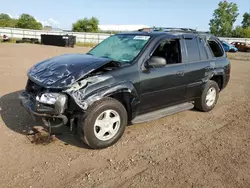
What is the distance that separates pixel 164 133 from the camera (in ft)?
14.5

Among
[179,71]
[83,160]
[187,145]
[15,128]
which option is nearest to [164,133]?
[187,145]

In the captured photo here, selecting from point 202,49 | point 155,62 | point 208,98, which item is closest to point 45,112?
point 155,62

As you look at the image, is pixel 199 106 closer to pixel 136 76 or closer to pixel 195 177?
pixel 136 76

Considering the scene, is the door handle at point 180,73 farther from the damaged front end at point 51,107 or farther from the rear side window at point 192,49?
the damaged front end at point 51,107

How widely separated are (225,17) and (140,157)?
74347 millimetres

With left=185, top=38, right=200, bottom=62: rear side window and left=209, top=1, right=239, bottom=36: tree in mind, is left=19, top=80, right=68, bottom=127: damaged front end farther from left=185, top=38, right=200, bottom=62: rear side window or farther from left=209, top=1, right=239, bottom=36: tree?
left=209, top=1, right=239, bottom=36: tree

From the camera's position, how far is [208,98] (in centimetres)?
559

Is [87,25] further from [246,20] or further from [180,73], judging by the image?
[180,73]

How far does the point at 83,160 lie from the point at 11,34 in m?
39.5

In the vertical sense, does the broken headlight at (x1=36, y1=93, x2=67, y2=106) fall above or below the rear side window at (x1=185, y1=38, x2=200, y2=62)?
below

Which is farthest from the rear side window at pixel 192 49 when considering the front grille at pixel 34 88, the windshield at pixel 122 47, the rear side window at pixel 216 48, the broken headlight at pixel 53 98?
the front grille at pixel 34 88

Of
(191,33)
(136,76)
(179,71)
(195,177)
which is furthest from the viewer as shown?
(191,33)

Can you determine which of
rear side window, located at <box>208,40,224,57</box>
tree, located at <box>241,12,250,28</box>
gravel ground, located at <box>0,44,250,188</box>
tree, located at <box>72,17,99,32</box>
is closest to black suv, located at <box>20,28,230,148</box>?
rear side window, located at <box>208,40,224,57</box>

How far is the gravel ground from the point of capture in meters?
3.00
